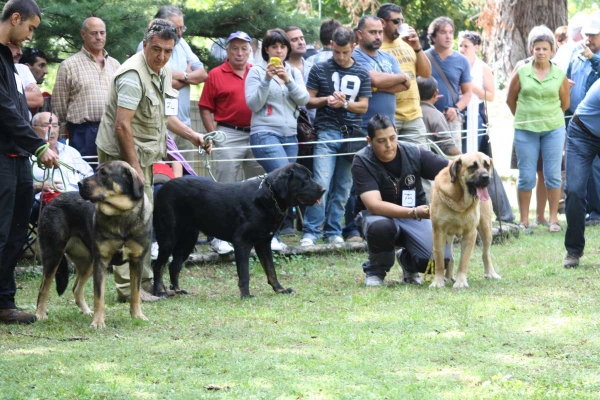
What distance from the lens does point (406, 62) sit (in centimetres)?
1045

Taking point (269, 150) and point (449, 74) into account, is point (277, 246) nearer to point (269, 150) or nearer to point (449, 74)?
point (269, 150)

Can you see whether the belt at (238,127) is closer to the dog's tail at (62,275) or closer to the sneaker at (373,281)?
the sneaker at (373,281)

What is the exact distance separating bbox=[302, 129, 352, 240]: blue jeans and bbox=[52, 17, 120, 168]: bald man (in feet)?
7.74

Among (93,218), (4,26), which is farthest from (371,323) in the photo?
(4,26)

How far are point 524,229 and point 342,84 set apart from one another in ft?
10.5

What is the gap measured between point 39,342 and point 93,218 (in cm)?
101

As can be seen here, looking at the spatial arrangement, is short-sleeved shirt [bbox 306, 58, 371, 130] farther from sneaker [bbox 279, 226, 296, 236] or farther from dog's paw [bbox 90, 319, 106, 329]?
dog's paw [bbox 90, 319, 106, 329]

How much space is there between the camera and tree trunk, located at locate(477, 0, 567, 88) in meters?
15.9

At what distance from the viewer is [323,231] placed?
1031 centimetres

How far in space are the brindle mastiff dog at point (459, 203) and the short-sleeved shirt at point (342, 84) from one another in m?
2.38

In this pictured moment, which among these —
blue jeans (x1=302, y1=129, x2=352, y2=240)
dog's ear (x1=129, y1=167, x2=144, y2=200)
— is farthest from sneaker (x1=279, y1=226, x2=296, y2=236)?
dog's ear (x1=129, y1=167, x2=144, y2=200)

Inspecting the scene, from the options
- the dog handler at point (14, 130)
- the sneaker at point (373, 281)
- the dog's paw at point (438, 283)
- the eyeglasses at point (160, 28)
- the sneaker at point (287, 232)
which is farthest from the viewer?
the sneaker at point (287, 232)

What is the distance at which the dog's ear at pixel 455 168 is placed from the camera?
24.3ft

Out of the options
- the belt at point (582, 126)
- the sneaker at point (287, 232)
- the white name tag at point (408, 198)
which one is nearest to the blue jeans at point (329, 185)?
the sneaker at point (287, 232)
